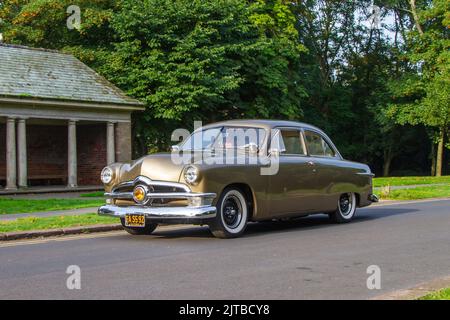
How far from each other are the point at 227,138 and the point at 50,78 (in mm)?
17230

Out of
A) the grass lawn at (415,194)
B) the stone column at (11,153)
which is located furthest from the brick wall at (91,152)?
the grass lawn at (415,194)

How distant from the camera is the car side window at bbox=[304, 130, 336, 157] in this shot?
1245 centimetres

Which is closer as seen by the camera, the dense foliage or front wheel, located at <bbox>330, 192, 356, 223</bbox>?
front wheel, located at <bbox>330, 192, 356, 223</bbox>

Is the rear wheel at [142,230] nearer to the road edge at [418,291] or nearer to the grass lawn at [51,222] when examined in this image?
the grass lawn at [51,222]

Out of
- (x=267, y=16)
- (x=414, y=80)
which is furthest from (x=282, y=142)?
(x=414, y=80)

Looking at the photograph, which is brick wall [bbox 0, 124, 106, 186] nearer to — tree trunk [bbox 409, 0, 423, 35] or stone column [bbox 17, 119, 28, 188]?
stone column [bbox 17, 119, 28, 188]

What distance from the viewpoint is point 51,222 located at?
41.4 feet

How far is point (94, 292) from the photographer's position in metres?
6.44

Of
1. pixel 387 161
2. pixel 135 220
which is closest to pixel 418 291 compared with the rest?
pixel 135 220

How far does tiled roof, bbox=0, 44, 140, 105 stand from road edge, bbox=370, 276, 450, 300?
20.2 meters

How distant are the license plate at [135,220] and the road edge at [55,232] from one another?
1.71 m

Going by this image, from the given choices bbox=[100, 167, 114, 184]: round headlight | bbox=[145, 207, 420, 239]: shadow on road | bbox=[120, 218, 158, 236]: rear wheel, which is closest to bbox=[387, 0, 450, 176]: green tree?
bbox=[145, 207, 420, 239]: shadow on road
